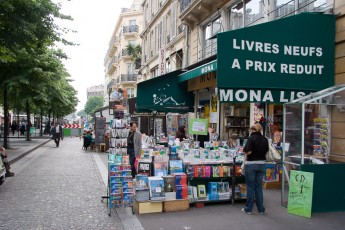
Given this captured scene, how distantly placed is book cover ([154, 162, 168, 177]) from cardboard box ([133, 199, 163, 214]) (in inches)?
30.1

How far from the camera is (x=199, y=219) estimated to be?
7.14 m

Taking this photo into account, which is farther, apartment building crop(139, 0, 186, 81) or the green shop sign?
apartment building crop(139, 0, 186, 81)

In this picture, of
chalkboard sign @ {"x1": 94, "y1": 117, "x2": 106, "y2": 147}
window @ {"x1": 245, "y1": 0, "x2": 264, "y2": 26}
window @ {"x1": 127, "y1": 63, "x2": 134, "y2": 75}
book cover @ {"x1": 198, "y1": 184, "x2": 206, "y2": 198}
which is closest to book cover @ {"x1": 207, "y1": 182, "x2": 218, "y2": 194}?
book cover @ {"x1": 198, "y1": 184, "x2": 206, "y2": 198}

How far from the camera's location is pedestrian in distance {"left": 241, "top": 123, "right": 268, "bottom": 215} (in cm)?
745

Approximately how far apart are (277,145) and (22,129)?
128 feet

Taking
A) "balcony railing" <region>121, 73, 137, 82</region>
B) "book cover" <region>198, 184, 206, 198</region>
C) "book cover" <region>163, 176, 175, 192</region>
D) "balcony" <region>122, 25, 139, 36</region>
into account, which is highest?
"balcony" <region>122, 25, 139, 36</region>

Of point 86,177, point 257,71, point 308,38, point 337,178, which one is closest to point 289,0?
point 308,38

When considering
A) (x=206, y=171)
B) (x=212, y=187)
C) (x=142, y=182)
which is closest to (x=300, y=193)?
(x=212, y=187)

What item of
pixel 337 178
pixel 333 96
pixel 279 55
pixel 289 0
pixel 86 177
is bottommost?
pixel 86 177

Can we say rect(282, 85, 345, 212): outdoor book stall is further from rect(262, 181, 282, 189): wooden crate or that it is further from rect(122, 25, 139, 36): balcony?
rect(122, 25, 139, 36): balcony

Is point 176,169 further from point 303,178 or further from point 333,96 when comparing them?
point 333,96

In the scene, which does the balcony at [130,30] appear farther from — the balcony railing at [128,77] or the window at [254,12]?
the window at [254,12]

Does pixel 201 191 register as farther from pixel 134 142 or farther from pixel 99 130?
pixel 99 130

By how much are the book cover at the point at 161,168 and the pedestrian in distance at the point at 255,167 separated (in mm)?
1875
